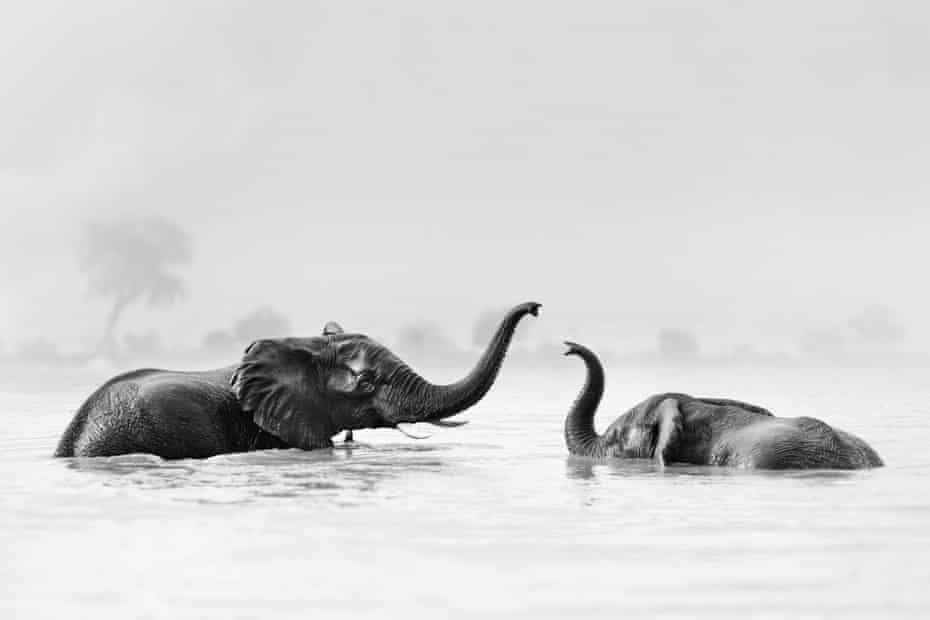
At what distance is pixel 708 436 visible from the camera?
17.4m

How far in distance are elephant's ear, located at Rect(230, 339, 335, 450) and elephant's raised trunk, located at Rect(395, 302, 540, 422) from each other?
3.34 feet

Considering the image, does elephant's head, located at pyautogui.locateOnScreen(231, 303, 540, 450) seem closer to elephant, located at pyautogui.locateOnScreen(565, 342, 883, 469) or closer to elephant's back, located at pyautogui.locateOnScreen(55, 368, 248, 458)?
elephant's back, located at pyautogui.locateOnScreen(55, 368, 248, 458)

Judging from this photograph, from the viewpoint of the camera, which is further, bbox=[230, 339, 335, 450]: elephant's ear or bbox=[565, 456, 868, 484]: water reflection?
bbox=[230, 339, 335, 450]: elephant's ear

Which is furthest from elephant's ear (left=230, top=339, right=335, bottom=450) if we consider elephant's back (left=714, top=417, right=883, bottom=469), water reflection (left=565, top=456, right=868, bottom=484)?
elephant's back (left=714, top=417, right=883, bottom=469)

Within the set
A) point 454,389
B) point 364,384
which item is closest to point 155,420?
point 364,384

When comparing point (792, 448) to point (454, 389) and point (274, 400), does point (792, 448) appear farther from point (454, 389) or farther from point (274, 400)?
point (274, 400)

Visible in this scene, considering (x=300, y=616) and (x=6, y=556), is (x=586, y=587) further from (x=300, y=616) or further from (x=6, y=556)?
(x=6, y=556)

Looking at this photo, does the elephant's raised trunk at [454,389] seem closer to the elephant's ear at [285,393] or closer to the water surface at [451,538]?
the water surface at [451,538]

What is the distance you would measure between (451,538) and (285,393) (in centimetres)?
722

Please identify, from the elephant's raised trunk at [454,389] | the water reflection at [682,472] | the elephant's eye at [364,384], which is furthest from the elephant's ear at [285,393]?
the water reflection at [682,472]

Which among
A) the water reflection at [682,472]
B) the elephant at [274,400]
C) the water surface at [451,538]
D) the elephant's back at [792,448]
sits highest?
the elephant at [274,400]

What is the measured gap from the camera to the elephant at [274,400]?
59.6ft

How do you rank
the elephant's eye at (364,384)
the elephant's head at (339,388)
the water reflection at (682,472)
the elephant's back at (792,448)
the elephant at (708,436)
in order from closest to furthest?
1. the water reflection at (682,472)
2. the elephant's back at (792,448)
3. the elephant at (708,436)
4. the elephant's head at (339,388)
5. the elephant's eye at (364,384)

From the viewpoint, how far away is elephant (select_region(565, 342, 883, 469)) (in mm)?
16656
